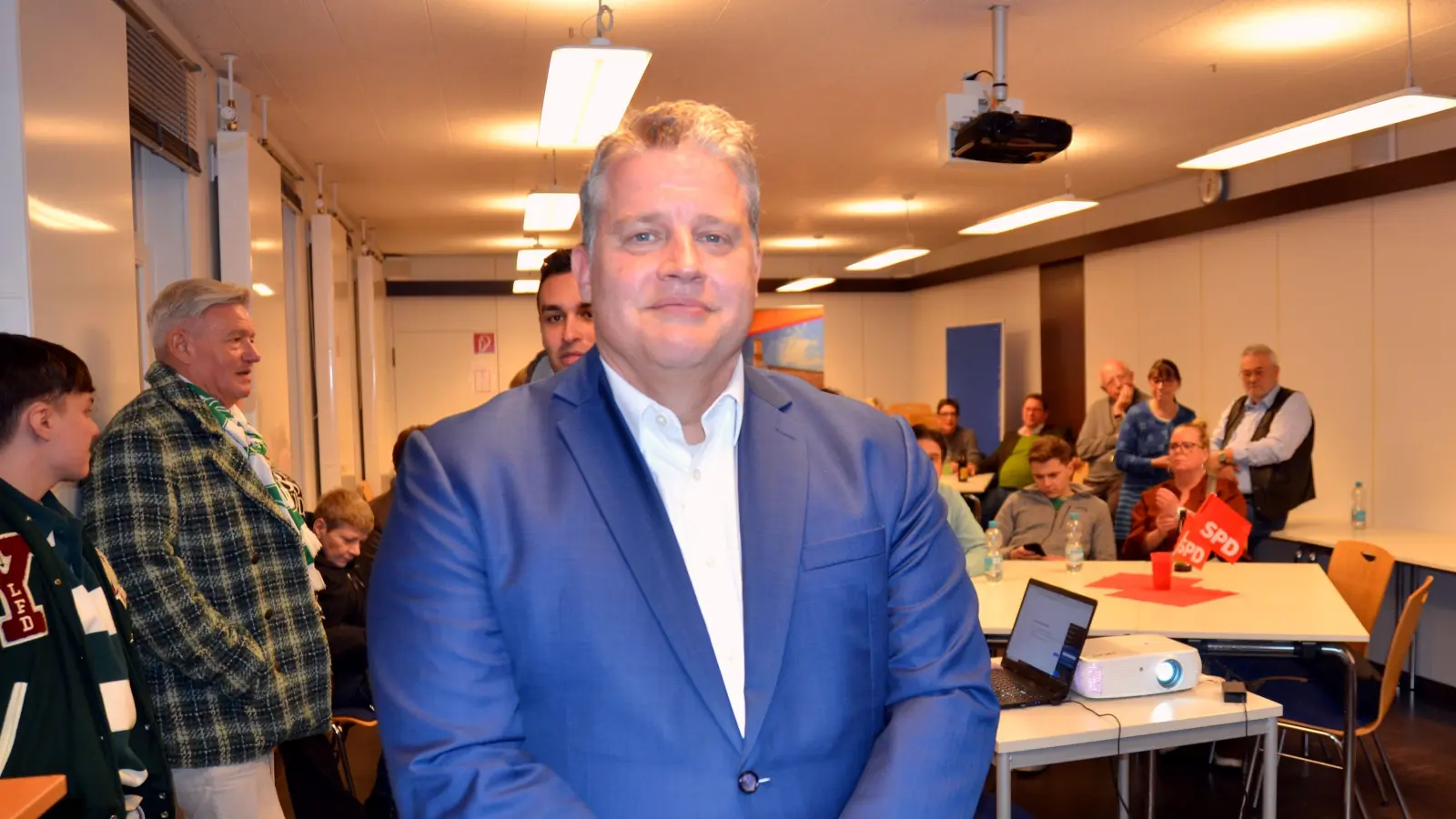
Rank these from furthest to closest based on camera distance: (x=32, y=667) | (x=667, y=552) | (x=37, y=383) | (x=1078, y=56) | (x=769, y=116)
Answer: (x=769, y=116) → (x=1078, y=56) → (x=37, y=383) → (x=32, y=667) → (x=667, y=552)

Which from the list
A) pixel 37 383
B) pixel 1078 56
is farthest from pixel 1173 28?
pixel 37 383

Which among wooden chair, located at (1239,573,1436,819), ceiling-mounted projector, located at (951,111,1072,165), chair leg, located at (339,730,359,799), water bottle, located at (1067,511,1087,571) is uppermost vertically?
ceiling-mounted projector, located at (951,111,1072,165)

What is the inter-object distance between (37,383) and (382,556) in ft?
4.41

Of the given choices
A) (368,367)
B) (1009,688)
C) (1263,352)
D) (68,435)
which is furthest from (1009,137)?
(368,367)

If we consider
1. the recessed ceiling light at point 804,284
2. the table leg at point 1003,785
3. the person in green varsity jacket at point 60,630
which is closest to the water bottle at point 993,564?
the table leg at point 1003,785

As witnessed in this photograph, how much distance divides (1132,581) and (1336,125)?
2.16 metres

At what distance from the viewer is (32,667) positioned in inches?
76.8

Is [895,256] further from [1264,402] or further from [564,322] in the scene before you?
[564,322]

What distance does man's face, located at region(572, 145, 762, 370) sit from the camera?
4.06ft

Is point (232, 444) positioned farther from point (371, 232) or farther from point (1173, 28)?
point (371, 232)

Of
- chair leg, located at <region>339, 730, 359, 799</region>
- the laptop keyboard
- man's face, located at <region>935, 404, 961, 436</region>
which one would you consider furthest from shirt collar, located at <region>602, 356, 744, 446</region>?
man's face, located at <region>935, 404, 961, 436</region>

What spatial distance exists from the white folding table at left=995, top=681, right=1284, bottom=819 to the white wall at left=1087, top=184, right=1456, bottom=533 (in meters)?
4.17

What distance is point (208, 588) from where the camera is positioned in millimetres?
2590

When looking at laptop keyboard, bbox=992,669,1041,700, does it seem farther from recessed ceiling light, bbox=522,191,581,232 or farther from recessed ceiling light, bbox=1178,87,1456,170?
recessed ceiling light, bbox=522,191,581,232
